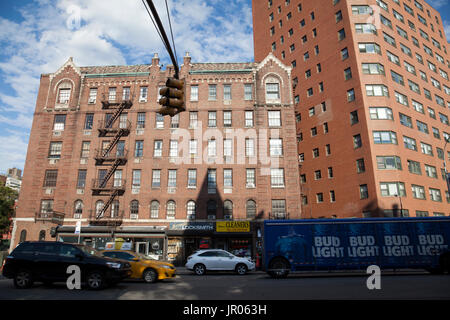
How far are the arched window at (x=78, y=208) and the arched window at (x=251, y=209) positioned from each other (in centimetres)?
1740

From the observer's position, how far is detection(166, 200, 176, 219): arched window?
3050 cm

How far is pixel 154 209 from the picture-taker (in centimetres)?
3081

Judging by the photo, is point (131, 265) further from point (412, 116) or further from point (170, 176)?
point (412, 116)

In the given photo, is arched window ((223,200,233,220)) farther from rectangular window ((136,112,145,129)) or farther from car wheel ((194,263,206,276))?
rectangular window ((136,112,145,129))

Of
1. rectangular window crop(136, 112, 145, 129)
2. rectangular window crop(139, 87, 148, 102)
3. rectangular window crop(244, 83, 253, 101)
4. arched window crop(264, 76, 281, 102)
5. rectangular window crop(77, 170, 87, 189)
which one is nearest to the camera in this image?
rectangular window crop(77, 170, 87, 189)

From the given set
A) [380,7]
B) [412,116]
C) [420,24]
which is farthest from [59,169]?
[420,24]

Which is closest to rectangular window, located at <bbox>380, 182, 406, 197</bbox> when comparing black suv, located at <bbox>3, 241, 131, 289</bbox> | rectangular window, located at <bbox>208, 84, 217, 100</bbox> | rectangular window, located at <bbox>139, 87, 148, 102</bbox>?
rectangular window, located at <bbox>208, 84, 217, 100</bbox>

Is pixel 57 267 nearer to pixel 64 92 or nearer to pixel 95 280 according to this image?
pixel 95 280

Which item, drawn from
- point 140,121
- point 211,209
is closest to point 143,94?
point 140,121

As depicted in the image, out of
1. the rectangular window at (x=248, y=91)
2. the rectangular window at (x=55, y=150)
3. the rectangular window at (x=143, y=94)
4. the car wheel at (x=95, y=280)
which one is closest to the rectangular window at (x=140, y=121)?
the rectangular window at (x=143, y=94)

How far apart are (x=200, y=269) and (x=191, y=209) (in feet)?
39.3

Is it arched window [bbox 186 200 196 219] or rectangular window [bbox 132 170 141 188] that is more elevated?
rectangular window [bbox 132 170 141 188]

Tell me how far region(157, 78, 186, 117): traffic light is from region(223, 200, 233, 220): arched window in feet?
74.8
